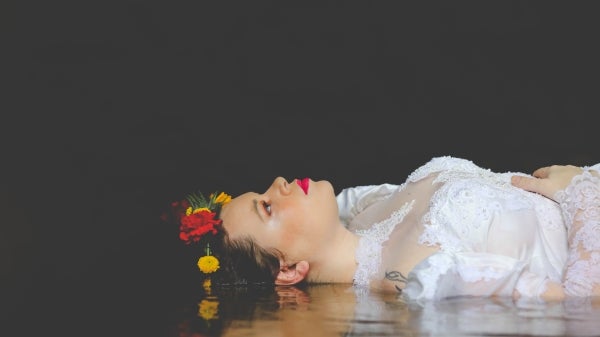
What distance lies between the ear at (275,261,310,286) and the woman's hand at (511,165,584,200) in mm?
785

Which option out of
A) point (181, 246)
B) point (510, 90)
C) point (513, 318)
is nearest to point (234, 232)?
point (181, 246)

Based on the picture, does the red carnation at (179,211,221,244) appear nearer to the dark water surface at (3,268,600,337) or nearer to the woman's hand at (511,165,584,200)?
the dark water surface at (3,268,600,337)

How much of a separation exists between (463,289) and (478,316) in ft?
1.22

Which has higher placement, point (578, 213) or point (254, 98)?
point (254, 98)

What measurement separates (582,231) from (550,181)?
267 mm

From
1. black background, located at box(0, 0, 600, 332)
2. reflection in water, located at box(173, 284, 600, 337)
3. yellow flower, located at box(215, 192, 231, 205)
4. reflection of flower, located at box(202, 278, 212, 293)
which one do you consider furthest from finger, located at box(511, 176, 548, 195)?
black background, located at box(0, 0, 600, 332)

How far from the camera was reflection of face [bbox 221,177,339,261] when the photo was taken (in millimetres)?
3008

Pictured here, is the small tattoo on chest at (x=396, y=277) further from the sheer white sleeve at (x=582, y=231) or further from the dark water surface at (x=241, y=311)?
the sheer white sleeve at (x=582, y=231)

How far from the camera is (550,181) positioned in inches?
116

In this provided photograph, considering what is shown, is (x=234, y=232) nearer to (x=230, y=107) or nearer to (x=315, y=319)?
(x=315, y=319)

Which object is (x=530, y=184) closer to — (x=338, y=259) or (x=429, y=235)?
(x=429, y=235)

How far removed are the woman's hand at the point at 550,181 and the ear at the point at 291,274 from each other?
785mm

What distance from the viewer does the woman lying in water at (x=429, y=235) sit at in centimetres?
266

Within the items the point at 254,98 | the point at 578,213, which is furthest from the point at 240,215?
the point at 254,98
